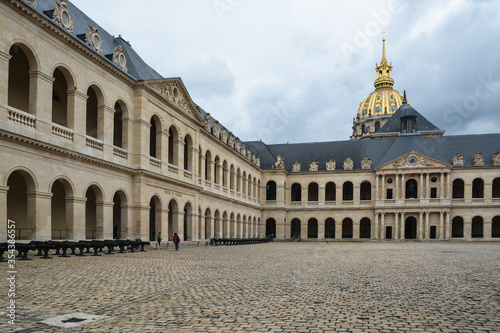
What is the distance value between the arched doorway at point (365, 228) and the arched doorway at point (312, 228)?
6.93 m

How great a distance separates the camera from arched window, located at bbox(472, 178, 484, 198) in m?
70.8

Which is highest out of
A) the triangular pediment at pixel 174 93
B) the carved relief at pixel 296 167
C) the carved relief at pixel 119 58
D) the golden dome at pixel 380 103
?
the golden dome at pixel 380 103

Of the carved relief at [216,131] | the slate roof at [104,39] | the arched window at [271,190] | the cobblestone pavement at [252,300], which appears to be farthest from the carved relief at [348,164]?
the cobblestone pavement at [252,300]

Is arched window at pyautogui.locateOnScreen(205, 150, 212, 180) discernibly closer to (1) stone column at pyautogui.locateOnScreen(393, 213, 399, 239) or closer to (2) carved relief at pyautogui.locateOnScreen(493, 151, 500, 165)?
(1) stone column at pyautogui.locateOnScreen(393, 213, 399, 239)

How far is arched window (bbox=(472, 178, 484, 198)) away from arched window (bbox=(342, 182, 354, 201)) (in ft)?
58.0

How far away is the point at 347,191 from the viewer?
76562mm

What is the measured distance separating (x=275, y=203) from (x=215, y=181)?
22.8m

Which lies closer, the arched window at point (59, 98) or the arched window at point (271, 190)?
the arched window at point (59, 98)

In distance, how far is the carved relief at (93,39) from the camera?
27678mm

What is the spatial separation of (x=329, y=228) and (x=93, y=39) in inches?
2228

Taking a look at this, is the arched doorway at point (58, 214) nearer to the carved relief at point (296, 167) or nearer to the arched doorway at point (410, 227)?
the carved relief at point (296, 167)

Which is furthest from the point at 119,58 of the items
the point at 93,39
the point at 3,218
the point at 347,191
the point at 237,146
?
the point at 347,191

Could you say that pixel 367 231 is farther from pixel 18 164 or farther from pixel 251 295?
pixel 251 295

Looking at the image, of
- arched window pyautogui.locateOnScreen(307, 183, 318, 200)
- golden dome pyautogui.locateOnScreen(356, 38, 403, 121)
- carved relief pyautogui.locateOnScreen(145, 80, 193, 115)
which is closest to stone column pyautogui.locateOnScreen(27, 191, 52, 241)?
carved relief pyautogui.locateOnScreen(145, 80, 193, 115)
